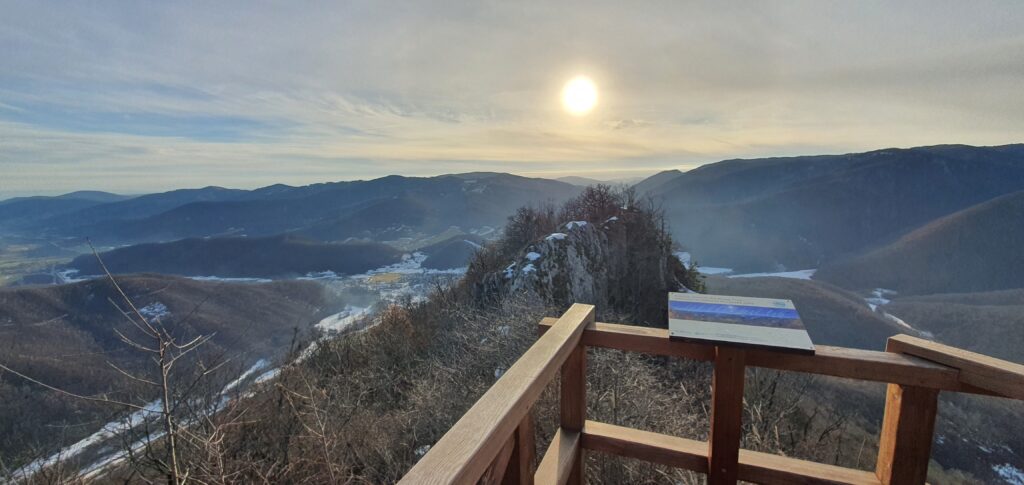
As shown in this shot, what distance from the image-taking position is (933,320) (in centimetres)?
7575

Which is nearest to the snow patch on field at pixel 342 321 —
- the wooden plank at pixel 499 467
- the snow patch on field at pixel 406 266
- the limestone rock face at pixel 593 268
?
the limestone rock face at pixel 593 268

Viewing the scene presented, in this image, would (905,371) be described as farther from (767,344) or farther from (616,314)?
(616,314)

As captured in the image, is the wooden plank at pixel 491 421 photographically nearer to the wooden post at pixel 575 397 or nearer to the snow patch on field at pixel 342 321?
the wooden post at pixel 575 397

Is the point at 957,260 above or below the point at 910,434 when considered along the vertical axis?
below

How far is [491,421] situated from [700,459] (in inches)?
47.4

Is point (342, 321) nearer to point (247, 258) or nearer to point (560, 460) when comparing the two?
point (560, 460)

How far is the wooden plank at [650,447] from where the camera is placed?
1.94 metres

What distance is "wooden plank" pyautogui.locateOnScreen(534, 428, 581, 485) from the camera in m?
1.77

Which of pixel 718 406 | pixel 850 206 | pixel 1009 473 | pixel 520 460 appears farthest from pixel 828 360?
pixel 850 206

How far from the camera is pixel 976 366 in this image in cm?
153

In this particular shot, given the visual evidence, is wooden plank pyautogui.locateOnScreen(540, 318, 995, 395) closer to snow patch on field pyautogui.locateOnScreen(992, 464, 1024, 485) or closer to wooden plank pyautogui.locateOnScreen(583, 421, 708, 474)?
wooden plank pyautogui.locateOnScreen(583, 421, 708, 474)

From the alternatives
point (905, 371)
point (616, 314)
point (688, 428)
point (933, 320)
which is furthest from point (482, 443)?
point (933, 320)

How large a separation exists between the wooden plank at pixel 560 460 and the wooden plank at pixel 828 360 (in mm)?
416

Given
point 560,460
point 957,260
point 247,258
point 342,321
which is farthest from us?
point 247,258
